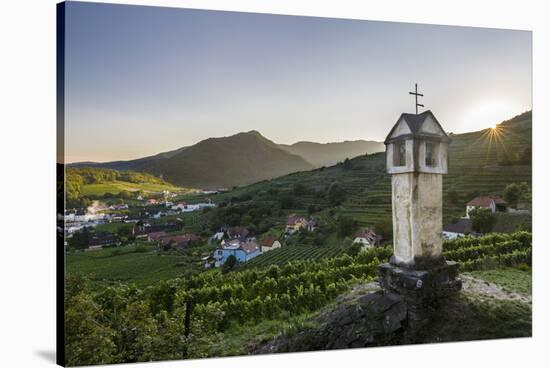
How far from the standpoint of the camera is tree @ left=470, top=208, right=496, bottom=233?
7.50 m

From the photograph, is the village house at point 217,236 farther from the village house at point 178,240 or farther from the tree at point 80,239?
the tree at point 80,239

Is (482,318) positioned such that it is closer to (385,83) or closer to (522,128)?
(522,128)

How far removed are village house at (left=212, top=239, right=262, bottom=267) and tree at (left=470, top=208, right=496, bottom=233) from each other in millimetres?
3277

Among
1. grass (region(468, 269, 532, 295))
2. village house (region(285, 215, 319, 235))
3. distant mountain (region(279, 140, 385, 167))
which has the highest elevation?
distant mountain (region(279, 140, 385, 167))

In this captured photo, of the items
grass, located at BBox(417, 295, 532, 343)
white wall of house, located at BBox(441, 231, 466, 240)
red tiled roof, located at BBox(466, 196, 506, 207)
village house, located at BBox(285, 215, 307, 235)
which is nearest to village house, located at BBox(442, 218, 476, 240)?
white wall of house, located at BBox(441, 231, 466, 240)

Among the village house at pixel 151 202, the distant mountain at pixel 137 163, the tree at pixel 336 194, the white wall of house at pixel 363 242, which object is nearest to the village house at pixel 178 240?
the village house at pixel 151 202

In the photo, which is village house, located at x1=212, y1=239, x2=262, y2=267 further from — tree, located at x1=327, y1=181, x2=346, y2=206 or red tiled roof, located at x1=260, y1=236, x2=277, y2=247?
tree, located at x1=327, y1=181, x2=346, y2=206

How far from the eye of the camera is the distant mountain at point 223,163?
6.39 meters

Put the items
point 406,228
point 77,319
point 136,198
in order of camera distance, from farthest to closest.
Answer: point 406,228 → point 136,198 → point 77,319

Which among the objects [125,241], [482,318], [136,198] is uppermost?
[136,198]

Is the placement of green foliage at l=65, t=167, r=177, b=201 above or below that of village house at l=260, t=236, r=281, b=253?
above

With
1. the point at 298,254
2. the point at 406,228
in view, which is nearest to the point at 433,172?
the point at 406,228

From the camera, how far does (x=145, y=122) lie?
6.23 m

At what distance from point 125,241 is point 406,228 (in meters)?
3.52
